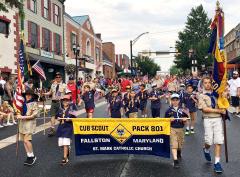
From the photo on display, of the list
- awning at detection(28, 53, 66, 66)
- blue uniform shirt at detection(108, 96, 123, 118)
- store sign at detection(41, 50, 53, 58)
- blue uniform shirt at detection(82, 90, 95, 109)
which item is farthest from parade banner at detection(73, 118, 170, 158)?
store sign at detection(41, 50, 53, 58)

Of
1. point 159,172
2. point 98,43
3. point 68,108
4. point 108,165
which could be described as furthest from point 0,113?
point 98,43

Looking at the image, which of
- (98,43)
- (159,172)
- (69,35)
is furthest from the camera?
(98,43)

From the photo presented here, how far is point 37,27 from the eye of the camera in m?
29.2

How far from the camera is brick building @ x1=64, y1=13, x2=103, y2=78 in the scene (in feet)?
123

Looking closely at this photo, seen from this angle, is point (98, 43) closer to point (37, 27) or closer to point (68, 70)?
point (68, 70)

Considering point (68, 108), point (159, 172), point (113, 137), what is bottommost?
point (159, 172)

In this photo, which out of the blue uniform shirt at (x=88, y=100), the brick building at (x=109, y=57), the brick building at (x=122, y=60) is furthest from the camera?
the brick building at (x=122, y=60)

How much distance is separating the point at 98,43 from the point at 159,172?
4624cm

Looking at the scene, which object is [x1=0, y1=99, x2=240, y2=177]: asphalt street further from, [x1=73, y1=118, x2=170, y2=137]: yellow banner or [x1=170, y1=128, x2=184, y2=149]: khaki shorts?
[x1=73, y1=118, x2=170, y2=137]: yellow banner

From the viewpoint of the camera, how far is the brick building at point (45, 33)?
27391mm

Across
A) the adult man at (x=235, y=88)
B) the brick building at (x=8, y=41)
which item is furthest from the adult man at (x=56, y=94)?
the brick building at (x=8, y=41)

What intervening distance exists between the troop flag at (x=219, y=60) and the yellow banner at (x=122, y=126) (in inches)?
48.2

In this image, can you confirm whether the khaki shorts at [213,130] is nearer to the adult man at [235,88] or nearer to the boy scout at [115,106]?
the boy scout at [115,106]

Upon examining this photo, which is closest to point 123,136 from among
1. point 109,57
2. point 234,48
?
point 234,48
